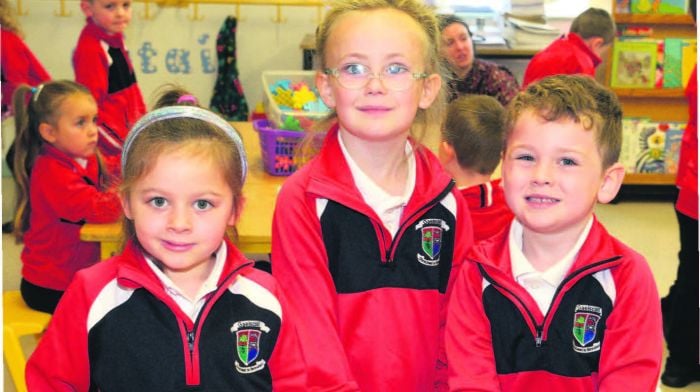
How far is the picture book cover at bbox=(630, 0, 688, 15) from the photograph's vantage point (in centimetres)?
548

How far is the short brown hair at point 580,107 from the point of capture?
1578mm

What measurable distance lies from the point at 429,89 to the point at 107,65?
89.6 inches

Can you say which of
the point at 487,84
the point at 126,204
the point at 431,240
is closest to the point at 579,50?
the point at 487,84

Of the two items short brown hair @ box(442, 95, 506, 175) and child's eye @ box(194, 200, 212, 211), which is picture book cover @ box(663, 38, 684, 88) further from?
child's eye @ box(194, 200, 212, 211)

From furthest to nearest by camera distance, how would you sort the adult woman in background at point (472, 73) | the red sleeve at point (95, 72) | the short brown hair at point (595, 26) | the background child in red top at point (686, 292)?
the short brown hair at point (595, 26)
the adult woman in background at point (472, 73)
the red sleeve at point (95, 72)
the background child in red top at point (686, 292)

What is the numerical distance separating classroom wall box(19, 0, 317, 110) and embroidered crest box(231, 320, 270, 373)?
166 inches

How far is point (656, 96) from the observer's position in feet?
18.5

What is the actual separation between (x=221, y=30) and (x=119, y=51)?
1.82m

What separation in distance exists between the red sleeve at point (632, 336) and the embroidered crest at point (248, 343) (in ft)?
1.97

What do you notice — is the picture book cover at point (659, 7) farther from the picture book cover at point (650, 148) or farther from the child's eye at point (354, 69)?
the child's eye at point (354, 69)

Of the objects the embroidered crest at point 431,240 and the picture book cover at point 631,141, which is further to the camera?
the picture book cover at point 631,141

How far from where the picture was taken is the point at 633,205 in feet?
18.9

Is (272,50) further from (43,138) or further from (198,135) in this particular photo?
(198,135)

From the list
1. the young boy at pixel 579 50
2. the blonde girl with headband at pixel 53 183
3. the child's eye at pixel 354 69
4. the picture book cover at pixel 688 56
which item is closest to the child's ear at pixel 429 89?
the child's eye at pixel 354 69
